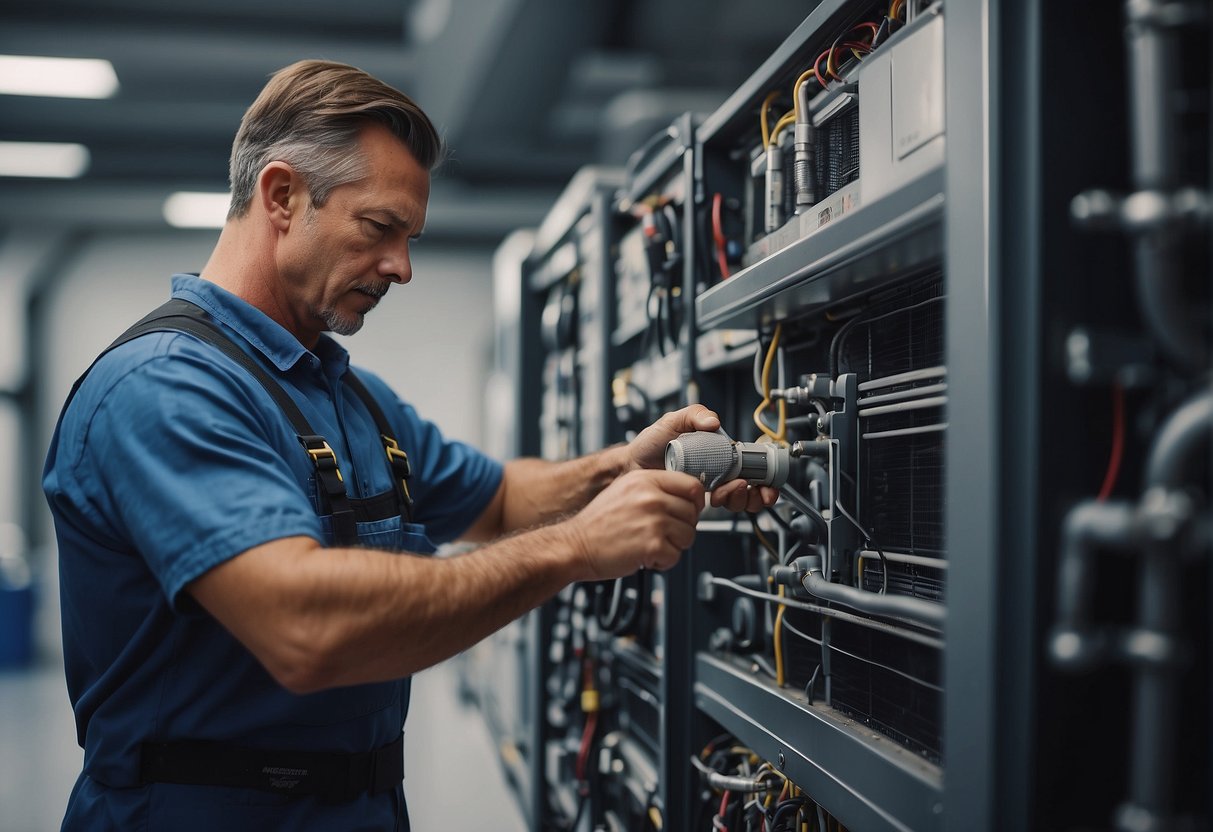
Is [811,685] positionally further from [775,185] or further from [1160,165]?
[1160,165]

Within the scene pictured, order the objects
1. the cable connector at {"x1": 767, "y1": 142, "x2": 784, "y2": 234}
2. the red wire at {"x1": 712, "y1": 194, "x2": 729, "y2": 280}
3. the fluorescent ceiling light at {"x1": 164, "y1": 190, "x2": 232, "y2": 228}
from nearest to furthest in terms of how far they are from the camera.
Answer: the cable connector at {"x1": 767, "y1": 142, "x2": 784, "y2": 234} → the red wire at {"x1": 712, "y1": 194, "x2": 729, "y2": 280} → the fluorescent ceiling light at {"x1": 164, "y1": 190, "x2": 232, "y2": 228}

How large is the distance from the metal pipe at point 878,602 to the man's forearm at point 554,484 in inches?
17.3

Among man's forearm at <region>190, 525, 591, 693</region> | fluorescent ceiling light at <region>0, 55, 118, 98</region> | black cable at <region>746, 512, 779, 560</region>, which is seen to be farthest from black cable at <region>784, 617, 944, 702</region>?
fluorescent ceiling light at <region>0, 55, 118, 98</region>

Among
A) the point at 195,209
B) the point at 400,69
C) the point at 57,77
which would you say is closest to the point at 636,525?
the point at 400,69

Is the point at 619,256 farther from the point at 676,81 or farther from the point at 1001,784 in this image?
the point at 676,81

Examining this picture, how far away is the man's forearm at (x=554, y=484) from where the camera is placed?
5.62 feet

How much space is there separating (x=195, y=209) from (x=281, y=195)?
5.90 meters

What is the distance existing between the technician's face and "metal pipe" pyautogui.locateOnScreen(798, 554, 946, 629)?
76 cm

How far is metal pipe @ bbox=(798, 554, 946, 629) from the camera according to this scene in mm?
960

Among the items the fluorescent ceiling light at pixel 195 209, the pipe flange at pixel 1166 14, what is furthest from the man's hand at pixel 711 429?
the fluorescent ceiling light at pixel 195 209

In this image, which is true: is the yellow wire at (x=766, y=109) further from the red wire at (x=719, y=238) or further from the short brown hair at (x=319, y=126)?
the short brown hair at (x=319, y=126)

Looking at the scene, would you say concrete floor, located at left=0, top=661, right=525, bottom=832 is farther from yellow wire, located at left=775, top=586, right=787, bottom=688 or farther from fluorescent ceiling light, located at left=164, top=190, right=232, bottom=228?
fluorescent ceiling light, located at left=164, top=190, right=232, bottom=228

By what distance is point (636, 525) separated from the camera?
45.8 inches

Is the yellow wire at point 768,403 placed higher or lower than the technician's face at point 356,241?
lower
